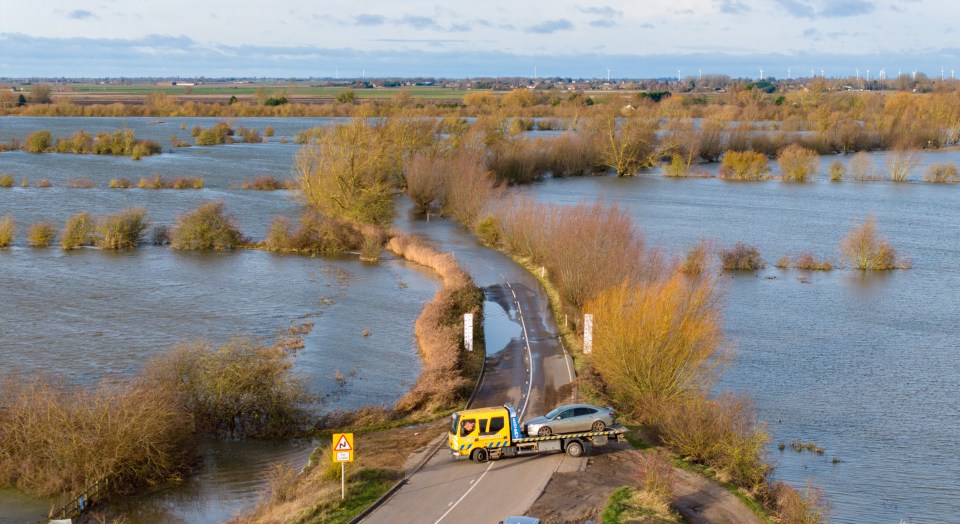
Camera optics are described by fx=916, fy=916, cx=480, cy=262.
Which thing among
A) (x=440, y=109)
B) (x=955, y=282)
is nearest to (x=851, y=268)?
(x=955, y=282)

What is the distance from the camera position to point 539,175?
3543 inches

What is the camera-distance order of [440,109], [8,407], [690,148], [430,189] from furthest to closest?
[440,109] < [690,148] < [430,189] < [8,407]

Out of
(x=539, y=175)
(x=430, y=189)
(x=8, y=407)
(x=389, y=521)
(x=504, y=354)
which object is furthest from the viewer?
(x=539, y=175)

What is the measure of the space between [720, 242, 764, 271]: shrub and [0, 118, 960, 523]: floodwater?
3.58 ft

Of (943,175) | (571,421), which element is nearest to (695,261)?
(571,421)

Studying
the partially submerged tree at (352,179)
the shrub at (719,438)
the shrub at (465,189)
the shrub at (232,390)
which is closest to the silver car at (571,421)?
the shrub at (719,438)

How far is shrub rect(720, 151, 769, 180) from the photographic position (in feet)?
305

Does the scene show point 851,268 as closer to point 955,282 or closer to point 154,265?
point 955,282

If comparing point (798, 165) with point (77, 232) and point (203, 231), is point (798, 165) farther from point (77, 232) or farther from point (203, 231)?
point (77, 232)

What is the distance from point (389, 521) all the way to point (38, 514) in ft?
27.0

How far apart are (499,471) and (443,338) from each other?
1132 centimetres

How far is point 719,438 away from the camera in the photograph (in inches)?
880

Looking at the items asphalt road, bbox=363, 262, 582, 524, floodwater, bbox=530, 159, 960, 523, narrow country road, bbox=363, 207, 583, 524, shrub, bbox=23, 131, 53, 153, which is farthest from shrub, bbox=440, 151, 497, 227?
shrub, bbox=23, 131, 53, 153

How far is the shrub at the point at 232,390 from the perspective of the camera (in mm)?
24969
